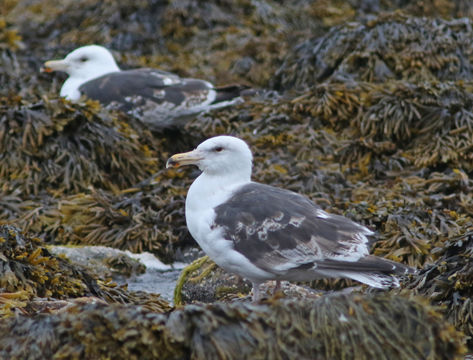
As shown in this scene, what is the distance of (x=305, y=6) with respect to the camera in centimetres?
1080

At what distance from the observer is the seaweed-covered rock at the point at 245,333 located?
270 centimetres

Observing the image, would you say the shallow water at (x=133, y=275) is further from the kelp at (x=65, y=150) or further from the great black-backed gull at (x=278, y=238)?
the kelp at (x=65, y=150)

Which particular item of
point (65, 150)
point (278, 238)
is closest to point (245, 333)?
point (278, 238)

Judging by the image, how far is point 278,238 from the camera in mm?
3760

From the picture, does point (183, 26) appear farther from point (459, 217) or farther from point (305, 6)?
point (459, 217)

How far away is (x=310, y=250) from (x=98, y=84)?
16.1 ft

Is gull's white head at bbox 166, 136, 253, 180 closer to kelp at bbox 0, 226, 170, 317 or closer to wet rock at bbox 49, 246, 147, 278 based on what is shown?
kelp at bbox 0, 226, 170, 317

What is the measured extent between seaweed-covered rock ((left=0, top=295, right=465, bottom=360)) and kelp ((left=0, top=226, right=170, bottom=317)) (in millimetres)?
741

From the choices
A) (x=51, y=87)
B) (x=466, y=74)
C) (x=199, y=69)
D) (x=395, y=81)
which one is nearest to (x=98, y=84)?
(x=51, y=87)

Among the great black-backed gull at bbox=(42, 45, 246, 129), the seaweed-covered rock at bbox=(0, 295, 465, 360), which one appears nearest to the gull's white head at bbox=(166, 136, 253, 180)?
the seaweed-covered rock at bbox=(0, 295, 465, 360)

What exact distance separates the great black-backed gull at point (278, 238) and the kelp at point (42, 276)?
0.48m

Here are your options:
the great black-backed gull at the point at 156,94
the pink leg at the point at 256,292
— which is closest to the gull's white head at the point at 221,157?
the pink leg at the point at 256,292

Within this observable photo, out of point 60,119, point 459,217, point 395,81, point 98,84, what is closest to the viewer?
point 459,217

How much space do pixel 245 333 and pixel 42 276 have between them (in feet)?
4.86
